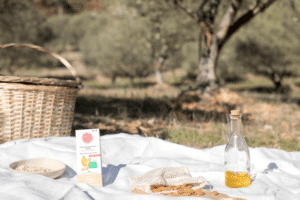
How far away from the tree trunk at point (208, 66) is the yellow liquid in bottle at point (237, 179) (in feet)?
15.7

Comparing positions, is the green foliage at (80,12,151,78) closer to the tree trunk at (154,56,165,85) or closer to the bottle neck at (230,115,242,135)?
the tree trunk at (154,56,165,85)

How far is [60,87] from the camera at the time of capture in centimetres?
280

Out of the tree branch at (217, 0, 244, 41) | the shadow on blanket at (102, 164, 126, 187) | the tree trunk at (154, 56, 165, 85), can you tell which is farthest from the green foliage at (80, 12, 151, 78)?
the shadow on blanket at (102, 164, 126, 187)

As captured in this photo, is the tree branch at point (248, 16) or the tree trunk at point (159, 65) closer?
the tree branch at point (248, 16)

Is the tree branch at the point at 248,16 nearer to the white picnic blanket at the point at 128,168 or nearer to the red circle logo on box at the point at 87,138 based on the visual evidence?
the white picnic blanket at the point at 128,168

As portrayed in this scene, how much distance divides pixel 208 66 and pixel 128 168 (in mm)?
4998

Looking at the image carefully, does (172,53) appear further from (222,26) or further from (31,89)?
(31,89)

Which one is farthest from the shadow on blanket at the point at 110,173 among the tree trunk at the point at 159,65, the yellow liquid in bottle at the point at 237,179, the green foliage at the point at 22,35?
the tree trunk at the point at 159,65

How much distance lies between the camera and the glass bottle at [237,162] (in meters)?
1.70

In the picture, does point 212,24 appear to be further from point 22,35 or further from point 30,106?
point 22,35

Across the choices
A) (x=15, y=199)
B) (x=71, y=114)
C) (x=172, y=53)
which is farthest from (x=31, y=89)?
(x=172, y=53)

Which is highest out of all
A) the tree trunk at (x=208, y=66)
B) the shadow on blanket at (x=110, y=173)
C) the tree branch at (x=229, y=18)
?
the tree branch at (x=229, y=18)

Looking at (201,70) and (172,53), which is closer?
(201,70)

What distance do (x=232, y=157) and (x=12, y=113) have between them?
2.03m
